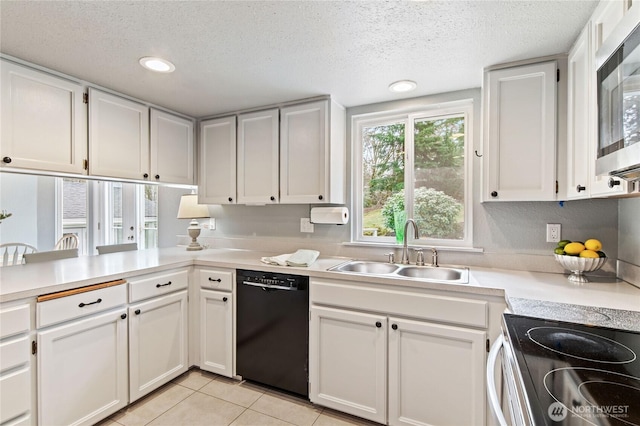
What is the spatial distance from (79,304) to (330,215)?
166cm

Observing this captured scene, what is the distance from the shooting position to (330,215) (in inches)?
95.4

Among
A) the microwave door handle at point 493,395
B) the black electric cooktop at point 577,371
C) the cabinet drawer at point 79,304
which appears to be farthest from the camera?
the cabinet drawer at point 79,304

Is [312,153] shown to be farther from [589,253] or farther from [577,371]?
[577,371]

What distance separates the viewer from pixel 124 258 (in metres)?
2.32

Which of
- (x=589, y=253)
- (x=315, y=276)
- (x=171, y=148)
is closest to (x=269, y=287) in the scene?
(x=315, y=276)

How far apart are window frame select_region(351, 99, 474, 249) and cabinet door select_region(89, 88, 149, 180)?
5.57ft

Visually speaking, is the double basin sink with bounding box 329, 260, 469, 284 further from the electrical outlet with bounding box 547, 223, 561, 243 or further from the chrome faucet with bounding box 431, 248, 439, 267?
the electrical outlet with bounding box 547, 223, 561, 243

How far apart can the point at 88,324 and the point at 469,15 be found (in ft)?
8.06

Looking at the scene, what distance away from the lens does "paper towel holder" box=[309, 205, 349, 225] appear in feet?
7.89

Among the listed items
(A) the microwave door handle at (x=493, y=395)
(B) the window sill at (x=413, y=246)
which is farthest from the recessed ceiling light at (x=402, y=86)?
(A) the microwave door handle at (x=493, y=395)

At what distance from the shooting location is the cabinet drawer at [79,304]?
1471mm

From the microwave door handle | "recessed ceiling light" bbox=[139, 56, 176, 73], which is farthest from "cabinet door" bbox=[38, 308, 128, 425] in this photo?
the microwave door handle

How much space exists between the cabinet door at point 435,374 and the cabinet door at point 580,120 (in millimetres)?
894

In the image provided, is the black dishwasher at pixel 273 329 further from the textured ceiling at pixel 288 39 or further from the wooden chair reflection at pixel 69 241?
the wooden chair reflection at pixel 69 241
